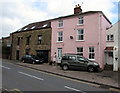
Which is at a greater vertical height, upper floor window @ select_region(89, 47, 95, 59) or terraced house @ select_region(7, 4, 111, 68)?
terraced house @ select_region(7, 4, 111, 68)

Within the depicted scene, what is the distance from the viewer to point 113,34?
994 inches

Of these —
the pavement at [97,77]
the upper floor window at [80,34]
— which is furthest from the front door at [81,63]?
the upper floor window at [80,34]

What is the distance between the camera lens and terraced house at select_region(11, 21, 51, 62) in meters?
29.7

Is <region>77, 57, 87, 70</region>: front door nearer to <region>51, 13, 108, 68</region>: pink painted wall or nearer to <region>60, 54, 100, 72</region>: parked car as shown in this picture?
<region>60, 54, 100, 72</region>: parked car

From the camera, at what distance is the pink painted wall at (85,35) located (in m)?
23.6

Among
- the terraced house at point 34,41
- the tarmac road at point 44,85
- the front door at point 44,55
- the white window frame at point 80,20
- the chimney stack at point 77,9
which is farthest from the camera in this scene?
the terraced house at point 34,41

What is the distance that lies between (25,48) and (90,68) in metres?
17.8

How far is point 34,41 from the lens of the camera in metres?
32.2

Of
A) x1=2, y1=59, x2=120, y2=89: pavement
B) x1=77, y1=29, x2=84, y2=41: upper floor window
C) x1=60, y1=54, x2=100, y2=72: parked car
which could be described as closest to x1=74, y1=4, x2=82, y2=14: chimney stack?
x1=77, y1=29, x2=84, y2=41: upper floor window

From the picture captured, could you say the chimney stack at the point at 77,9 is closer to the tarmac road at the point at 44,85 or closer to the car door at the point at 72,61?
the car door at the point at 72,61

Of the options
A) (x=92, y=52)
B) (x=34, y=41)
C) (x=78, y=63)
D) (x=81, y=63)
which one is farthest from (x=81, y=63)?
(x=34, y=41)

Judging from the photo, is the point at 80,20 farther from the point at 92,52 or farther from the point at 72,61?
the point at 72,61

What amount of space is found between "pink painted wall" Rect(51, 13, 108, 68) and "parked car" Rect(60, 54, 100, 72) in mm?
3447

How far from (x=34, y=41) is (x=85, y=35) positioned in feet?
37.1
